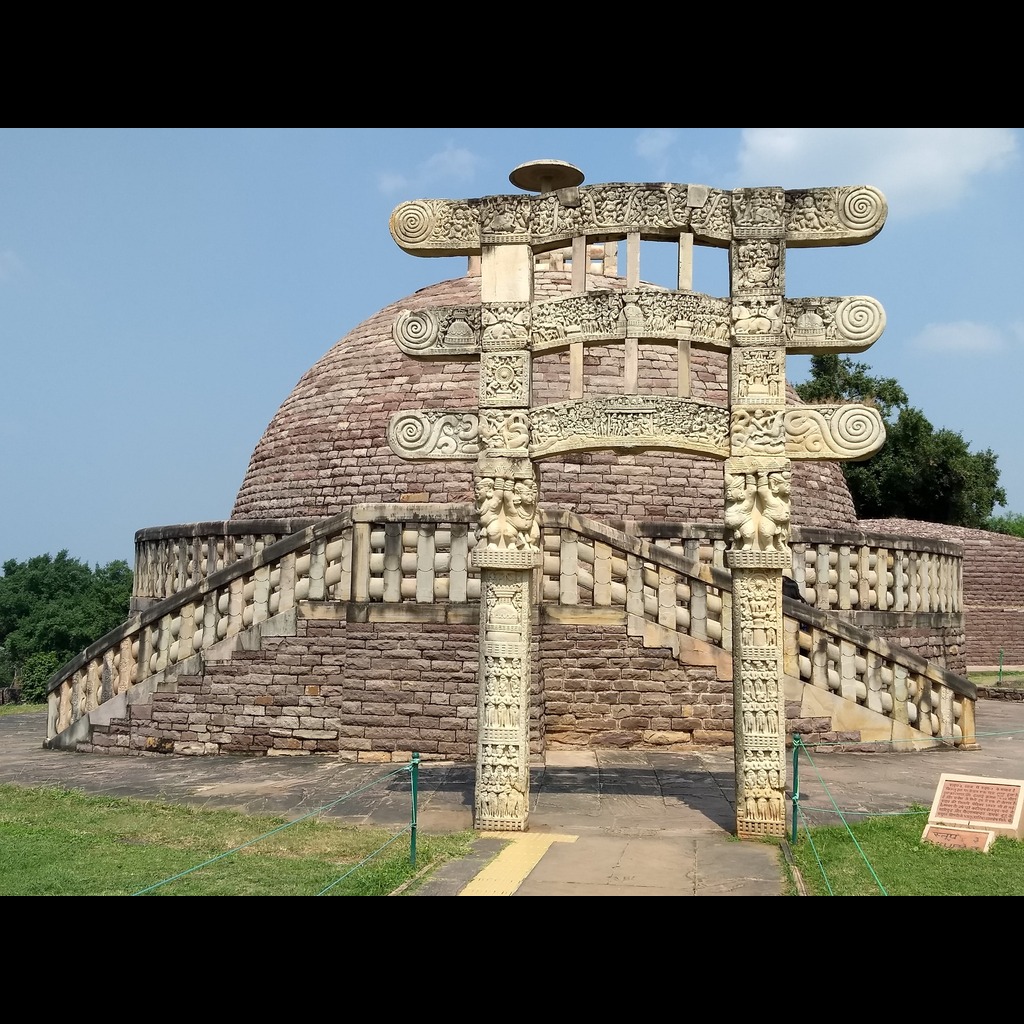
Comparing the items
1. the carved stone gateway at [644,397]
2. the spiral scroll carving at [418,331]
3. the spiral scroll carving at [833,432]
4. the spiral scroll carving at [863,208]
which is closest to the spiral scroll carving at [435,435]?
the carved stone gateway at [644,397]

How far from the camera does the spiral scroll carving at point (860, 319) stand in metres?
7.51

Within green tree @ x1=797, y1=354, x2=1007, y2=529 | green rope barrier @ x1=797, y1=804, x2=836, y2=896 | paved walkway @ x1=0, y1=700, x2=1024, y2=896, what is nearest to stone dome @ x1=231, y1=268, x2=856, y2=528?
paved walkway @ x1=0, y1=700, x2=1024, y2=896

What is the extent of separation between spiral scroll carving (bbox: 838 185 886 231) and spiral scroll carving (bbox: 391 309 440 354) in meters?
3.09

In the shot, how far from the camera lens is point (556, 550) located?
1184 centimetres

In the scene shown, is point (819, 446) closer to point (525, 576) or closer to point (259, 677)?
point (525, 576)

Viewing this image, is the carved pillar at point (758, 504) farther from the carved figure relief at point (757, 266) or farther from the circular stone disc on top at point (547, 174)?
the circular stone disc on top at point (547, 174)

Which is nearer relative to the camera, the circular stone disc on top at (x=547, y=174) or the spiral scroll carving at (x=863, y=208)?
the spiral scroll carving at (x=863, y=208)

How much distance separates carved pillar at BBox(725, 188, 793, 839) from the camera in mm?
7398

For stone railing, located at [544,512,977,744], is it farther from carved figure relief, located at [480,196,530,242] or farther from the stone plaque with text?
carved figure relief, located at [480,196,530,242]

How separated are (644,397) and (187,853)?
442 cm

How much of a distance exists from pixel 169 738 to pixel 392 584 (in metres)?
3.11

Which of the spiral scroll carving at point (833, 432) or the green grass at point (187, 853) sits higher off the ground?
the spiral scroll carving at point (833, 432)

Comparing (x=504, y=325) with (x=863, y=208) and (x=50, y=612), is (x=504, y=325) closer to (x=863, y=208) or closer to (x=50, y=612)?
(x=863, y=208)

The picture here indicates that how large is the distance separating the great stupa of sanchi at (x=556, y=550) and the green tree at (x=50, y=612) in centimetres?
1099
